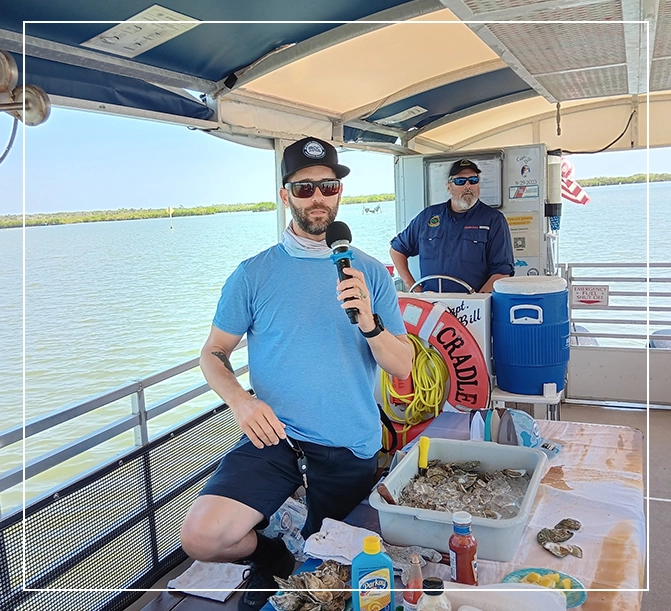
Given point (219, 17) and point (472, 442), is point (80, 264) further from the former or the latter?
point (472, 442)

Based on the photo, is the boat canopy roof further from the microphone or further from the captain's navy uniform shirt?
the captain's navy uniform shirt

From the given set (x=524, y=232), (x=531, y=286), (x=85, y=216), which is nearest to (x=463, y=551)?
(x=531, y=286)

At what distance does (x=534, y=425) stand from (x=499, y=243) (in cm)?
162

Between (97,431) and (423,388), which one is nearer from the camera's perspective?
(97,431)

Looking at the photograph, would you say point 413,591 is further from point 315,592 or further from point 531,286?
point 531,286

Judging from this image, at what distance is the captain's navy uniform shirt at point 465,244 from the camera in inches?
135

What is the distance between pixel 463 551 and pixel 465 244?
245 cm

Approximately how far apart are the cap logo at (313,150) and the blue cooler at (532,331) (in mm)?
1065

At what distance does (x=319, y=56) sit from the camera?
2986 mm

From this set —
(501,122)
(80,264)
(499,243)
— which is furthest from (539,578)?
(80,264)

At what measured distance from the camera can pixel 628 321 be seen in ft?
15.0

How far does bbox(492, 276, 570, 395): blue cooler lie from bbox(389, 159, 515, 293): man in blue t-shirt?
758 millimetres

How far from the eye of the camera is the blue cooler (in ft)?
8.10

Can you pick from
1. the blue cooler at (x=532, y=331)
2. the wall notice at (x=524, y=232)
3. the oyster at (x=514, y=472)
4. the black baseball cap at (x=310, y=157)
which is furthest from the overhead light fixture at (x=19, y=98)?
the wall notice at (x=524, y=232)
